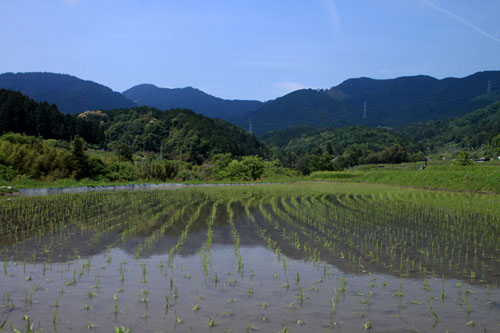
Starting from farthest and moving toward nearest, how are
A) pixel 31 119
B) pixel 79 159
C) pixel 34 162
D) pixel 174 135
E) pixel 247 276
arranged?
1. pixel 174 135
2. pixel 31 119
3. pixel 79 159
4. pixel 34 162
5. pixel 247 276

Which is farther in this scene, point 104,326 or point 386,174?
point 386,174

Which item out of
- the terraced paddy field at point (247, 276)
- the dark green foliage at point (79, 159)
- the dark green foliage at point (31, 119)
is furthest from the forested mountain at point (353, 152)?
the terraced paddy field at point (247, 276)

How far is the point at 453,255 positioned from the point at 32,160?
32.3m

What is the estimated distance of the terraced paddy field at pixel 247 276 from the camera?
5355mm

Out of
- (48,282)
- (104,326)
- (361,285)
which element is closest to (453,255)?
(361,285)

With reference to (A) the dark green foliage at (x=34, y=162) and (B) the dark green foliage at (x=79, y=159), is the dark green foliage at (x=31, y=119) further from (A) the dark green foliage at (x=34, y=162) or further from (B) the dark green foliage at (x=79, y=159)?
(A) the dark green foliage at (x=34, y=162)

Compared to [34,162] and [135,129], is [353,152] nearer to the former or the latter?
[135,129]

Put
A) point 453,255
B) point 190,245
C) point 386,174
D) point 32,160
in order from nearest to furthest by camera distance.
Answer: point 453,255 → point 190,245 → point 32,160 → point 386,174

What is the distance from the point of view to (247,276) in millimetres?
7496

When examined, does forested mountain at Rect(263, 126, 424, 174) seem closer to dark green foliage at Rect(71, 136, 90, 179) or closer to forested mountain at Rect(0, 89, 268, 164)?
forested mountain at Rect(0, 89, 268, 164)

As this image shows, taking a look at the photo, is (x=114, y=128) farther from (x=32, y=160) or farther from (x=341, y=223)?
(x=341, y=223)

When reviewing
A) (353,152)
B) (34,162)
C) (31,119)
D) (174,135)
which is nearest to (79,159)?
(34,162)

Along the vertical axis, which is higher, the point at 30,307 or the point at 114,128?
the point at 114,128

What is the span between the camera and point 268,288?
6773 mm
